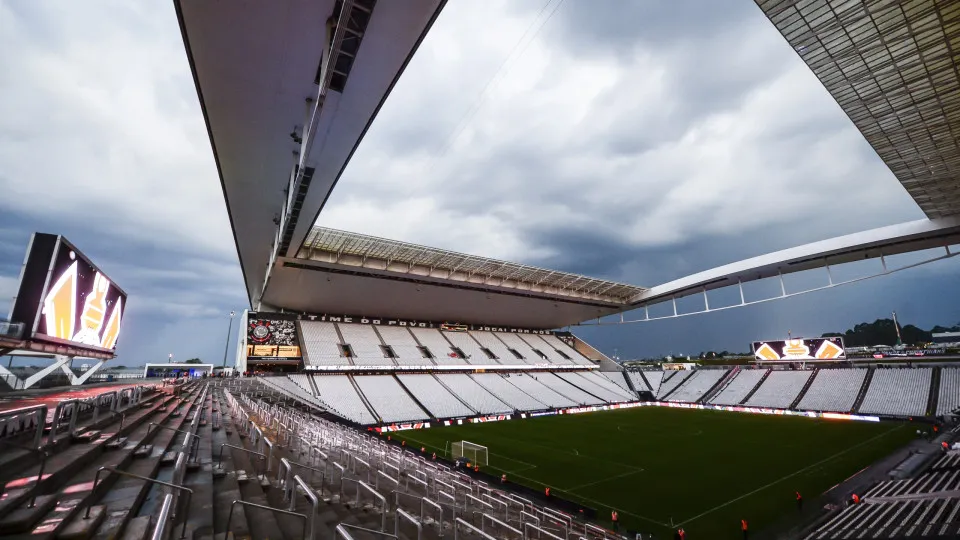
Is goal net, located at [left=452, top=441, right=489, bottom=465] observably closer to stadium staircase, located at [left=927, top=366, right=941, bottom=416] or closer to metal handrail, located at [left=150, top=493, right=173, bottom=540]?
metal handrail, located at [left=150, top=493, right=173, bottom=540]

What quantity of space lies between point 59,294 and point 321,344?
30038mm

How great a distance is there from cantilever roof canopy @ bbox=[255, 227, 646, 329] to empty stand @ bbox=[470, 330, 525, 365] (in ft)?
6.42

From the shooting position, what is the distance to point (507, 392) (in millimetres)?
40812

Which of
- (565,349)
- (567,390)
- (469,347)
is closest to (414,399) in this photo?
(469,347)

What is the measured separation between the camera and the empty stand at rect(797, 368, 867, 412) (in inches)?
1401

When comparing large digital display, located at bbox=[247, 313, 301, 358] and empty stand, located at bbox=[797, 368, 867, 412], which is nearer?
empty stand, located at bbox=[797, 368, 867, 412]

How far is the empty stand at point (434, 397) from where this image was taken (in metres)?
34.1

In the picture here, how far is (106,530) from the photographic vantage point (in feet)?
11.7

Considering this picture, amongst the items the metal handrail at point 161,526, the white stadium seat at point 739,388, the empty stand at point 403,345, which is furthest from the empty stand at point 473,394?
the metal handrail at point 161,526

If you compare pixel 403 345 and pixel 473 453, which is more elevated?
pixel 403 345

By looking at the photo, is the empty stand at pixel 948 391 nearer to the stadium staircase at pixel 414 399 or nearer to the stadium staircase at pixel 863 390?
the stadium staircase at pixel 863 390

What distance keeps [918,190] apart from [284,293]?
43.6 metres

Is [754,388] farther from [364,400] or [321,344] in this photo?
[321,344]

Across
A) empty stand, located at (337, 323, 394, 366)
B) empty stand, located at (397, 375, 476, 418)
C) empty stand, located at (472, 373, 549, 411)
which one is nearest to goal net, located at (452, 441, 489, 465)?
empty stand, located at (397, 375, 476, 418)
